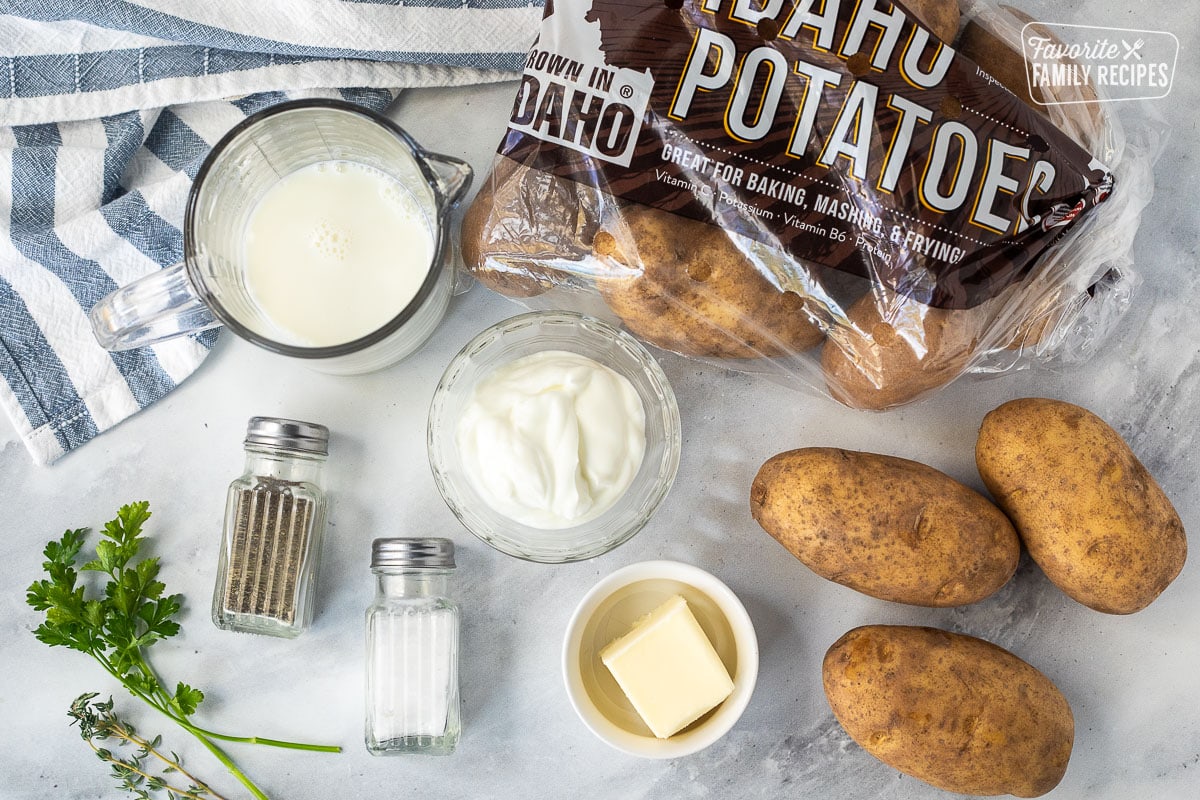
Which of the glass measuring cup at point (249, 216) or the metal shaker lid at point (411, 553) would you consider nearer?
the glass measuring cup at point (249, 216)

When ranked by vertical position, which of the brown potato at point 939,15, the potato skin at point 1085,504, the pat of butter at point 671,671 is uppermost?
the brown potato at point 939,15

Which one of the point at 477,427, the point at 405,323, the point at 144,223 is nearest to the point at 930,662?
the point at 477,427

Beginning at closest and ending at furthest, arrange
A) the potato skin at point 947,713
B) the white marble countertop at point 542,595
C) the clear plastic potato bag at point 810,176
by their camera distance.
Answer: the clear plastic potato bag at point 810,176 → the potato skin at point 947,713 → the white marble countertop at point 542,595

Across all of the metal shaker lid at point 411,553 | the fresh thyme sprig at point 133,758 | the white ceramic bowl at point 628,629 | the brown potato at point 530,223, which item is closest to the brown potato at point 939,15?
the brown potato at point 530,223

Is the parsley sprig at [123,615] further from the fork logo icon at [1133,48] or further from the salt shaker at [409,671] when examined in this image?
the fork logo icon at [1133,48]

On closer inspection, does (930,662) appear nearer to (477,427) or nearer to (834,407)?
(834,407)

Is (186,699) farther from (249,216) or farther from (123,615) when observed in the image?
(249,216)

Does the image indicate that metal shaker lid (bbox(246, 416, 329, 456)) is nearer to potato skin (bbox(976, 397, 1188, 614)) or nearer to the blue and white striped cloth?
the blue and white striped cloth
